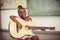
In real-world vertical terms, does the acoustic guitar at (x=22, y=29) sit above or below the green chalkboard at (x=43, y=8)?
below

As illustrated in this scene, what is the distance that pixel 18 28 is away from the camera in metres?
1.67

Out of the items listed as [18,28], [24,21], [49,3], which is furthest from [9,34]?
[49,3]

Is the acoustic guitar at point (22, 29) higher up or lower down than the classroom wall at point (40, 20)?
lower down

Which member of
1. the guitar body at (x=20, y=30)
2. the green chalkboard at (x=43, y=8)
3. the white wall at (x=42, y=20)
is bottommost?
the guitar body at (x=20, y=30)

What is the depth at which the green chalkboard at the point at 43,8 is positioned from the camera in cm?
163

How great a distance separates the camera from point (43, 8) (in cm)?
166

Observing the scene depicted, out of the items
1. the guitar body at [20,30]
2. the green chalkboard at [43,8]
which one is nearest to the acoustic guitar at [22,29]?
the guitar body at [20,30]

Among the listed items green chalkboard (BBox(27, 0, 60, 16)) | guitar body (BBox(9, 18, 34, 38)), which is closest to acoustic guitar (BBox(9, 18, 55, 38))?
guitar body (BBox(9, 18, 34, 38))

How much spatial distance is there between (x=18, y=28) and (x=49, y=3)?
461 mm

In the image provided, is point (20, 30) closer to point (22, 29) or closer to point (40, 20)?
point (22, 29)

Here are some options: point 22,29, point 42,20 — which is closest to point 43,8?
point 42,20

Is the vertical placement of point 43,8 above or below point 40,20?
above

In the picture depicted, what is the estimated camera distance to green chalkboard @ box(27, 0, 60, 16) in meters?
1.63

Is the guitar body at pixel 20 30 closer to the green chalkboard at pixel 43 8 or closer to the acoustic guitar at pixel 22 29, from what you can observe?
the acoustic guitar at pixel 22 29
